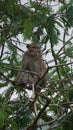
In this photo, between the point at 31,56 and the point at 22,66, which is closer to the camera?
the point at 22,66

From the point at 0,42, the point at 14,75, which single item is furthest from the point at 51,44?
the point at 14,75

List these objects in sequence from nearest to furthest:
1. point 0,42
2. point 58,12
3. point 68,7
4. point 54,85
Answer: point 68,7 → point 58,12 → point 0,42 → point 54,85

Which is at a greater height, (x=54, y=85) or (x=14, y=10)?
(x=14, y=10)

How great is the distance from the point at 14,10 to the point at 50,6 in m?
0.54

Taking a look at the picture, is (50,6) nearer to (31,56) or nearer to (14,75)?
(14,75)

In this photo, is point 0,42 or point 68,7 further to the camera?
point 0,42

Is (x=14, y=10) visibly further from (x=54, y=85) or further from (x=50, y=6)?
(x=54, y=85)

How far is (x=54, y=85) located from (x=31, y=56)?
6.00ft

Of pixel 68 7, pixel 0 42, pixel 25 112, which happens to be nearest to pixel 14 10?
pixel 0 42

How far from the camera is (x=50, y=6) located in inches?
207

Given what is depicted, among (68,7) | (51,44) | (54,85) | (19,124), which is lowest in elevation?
(19,124)

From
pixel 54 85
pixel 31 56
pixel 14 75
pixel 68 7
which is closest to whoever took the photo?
pixel 68 7

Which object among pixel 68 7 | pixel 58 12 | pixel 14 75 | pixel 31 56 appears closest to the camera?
pixel 68 7

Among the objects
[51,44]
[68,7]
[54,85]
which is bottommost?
[54,85]
